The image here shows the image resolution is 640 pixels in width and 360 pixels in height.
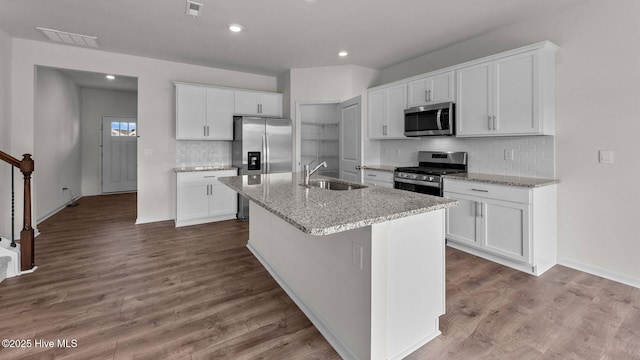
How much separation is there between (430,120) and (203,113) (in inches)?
134

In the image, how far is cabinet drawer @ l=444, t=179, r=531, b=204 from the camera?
2742 mm

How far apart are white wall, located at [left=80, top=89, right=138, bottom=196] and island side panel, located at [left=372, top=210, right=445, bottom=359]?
26.9 feet

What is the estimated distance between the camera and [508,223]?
287 centimetres

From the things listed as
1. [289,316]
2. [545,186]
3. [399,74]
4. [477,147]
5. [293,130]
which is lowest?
[289,316]

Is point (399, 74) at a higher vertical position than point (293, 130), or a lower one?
higher

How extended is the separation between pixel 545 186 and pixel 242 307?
287 cm

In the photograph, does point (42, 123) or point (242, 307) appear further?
point (42, 123)

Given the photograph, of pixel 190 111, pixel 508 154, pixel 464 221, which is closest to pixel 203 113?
pixel 190 111

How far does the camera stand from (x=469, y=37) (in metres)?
3.70

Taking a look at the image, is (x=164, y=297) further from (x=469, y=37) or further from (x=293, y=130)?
(x=469, y=37)

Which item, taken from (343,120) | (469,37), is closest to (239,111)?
(343,120)

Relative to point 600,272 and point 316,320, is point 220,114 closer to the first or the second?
point 316,320

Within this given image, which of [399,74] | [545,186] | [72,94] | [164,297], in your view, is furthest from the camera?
[72,94]

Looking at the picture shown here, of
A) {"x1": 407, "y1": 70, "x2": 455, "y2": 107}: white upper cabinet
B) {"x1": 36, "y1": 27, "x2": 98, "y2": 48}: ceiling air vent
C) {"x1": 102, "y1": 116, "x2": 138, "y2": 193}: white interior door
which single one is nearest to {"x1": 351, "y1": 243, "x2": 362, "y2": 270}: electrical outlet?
{"x1": 407, "y1": 70, "x2": 455, "y2": 107}: white upper cabinet
